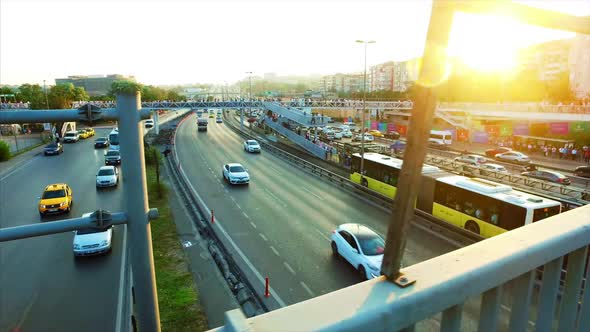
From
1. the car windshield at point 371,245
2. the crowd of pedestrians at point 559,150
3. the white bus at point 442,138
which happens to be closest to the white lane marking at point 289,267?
the car windshield at point 371,245

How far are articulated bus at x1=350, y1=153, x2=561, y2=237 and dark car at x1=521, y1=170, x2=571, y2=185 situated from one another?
826 cm

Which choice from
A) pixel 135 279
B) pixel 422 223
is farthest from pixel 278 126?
pixel 135 279

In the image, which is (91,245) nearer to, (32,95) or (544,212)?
(544,212)

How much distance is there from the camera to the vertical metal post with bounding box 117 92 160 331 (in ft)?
6.41

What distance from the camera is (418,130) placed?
1390 millimetres

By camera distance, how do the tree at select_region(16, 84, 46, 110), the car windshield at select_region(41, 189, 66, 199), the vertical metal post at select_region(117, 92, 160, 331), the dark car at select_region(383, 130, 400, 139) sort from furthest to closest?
the tree at select_region(16, 84, 46, 110), the dark car at select_region(383, 130, 400, 139), the car windshield at select_region(41, 189, 66, 199), the vertical metal post at select_region(117, 92, 160, 331)

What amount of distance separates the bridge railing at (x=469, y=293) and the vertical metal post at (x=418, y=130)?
0.10 metres

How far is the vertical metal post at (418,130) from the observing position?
1.34 meters

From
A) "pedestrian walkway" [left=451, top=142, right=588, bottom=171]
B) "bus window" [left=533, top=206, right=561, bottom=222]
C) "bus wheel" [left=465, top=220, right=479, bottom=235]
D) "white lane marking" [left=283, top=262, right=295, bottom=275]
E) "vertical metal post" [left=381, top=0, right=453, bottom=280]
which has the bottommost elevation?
"white lane marking" [left=283, top=262, right=295, bottom=275]

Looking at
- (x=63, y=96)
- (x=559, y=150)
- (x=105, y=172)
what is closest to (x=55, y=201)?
(x=105, y=172)

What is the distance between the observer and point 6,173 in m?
27.7

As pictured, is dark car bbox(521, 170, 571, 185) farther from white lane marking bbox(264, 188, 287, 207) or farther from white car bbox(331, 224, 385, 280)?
white lane marking bbox(264, 188, 287, 207)

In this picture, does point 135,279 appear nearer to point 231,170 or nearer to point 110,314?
point 110,314

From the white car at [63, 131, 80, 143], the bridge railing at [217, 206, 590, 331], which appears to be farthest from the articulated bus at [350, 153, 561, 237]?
the white car at [63, 131, 80, 143]
